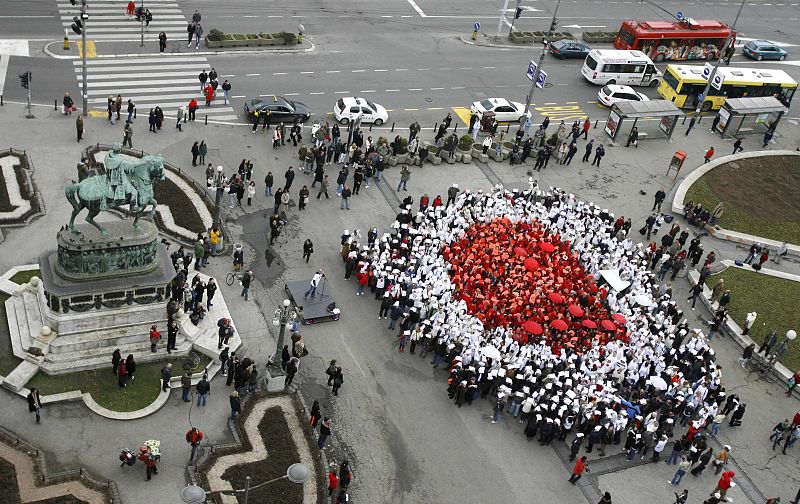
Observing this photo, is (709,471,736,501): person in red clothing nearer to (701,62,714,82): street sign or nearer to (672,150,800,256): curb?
(672,150,800,256): curb

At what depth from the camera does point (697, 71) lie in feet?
198

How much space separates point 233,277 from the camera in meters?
37.5

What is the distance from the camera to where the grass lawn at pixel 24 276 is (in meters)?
34.2

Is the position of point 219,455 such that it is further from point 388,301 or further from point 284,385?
point 388,301

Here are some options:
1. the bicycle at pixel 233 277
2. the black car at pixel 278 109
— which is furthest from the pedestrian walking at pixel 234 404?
the black car at pixel 278 109

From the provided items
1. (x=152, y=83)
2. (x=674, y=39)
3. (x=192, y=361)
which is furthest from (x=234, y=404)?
(x=674, y=39)

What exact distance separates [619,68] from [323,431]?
40453 mm

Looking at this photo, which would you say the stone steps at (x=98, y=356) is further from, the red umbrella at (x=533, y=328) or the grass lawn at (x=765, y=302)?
the grass lawn at (x=765, y=302)

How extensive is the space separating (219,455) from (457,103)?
107 feet

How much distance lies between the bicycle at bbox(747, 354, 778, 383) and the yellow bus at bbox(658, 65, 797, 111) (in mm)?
26166

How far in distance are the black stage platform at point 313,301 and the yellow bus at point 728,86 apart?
111ft

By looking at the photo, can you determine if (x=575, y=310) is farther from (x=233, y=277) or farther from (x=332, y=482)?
(x=233, y=277)

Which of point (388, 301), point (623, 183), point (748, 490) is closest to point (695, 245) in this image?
point (623, 183)

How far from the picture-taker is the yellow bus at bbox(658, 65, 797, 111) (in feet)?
194
